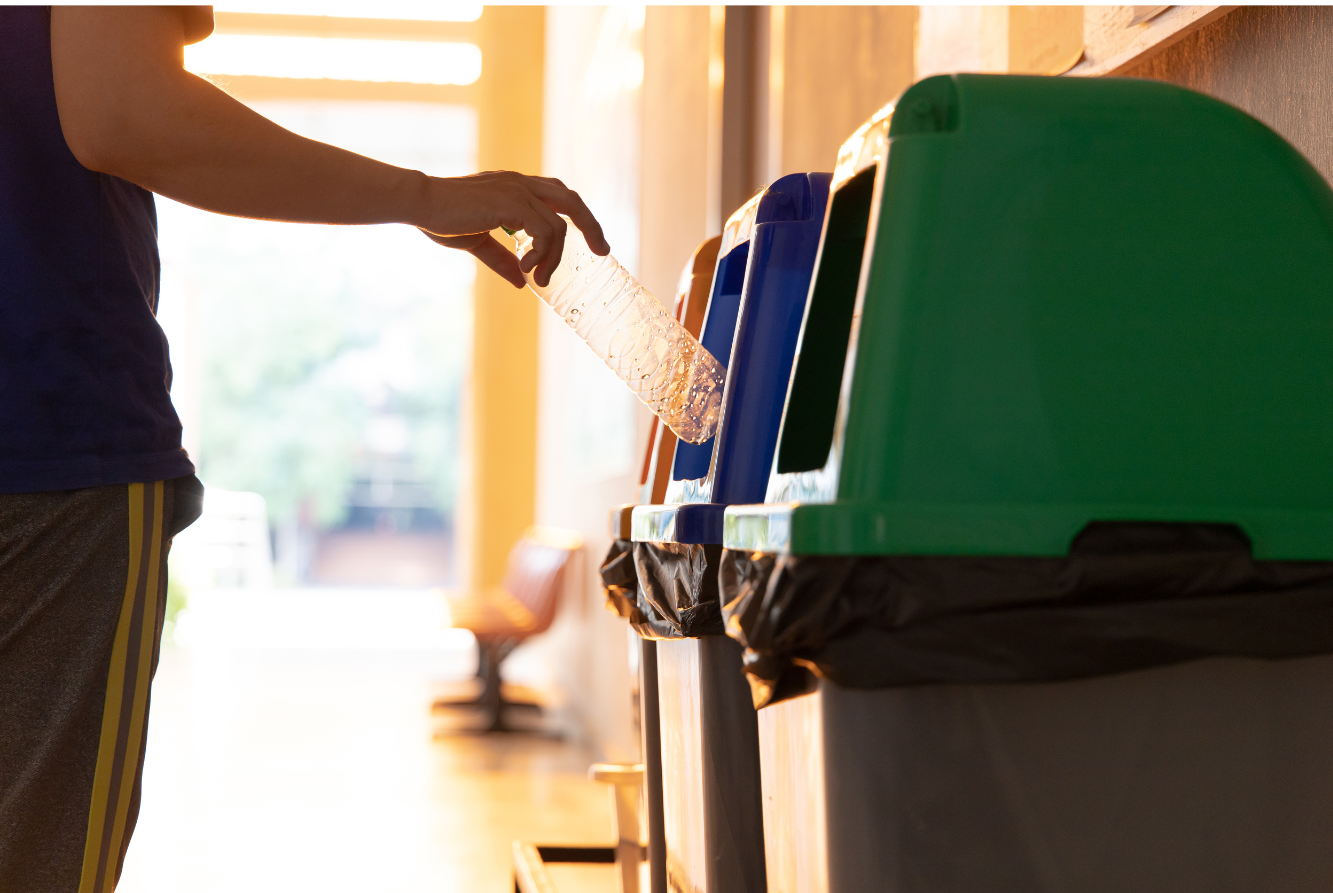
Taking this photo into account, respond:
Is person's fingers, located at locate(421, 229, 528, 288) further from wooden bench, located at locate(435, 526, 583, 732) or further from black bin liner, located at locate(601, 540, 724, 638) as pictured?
wooden bench, located at locate(435, 526, 583, 732)

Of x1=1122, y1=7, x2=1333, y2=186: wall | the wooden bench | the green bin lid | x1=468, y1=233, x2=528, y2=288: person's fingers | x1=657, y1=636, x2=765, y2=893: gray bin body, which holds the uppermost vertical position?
x1=1122, y1=7, x2=1333, y2=186: wall

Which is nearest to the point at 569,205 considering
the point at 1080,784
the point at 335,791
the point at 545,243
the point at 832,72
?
the point at 545,243

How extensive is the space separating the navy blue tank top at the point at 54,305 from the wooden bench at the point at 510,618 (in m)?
3.86

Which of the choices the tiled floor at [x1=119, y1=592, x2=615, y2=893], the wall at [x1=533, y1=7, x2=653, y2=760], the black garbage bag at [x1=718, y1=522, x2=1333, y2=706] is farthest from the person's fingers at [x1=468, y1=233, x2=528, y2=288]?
the wall at [x1=533, y1=7, x2=653, y2=760]

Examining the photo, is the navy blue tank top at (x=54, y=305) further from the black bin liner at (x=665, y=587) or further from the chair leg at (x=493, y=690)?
the chair leg at (x=493, y=690)

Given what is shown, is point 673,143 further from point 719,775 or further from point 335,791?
point 719,775

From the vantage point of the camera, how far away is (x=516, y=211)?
1137mm

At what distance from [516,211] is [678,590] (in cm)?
42

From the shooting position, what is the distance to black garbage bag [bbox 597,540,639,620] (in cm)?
144

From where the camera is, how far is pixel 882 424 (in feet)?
2.68

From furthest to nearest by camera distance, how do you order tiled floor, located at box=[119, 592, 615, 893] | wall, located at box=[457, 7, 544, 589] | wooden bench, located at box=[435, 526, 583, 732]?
wall, located at box=[457, 7, 544, 589]
wooden bench, located at box=[435, 526, 583, 732]
tiled floor, located at box=[119, 592, 615, 893]

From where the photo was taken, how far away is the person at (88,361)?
38.1 inches

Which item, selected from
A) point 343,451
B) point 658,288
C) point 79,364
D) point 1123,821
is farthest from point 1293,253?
point 343,451

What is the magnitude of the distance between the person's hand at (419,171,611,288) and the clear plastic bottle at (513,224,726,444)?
0.03m
